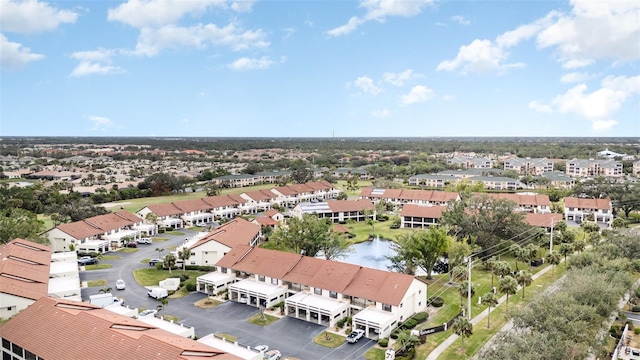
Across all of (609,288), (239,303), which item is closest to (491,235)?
(609,288)

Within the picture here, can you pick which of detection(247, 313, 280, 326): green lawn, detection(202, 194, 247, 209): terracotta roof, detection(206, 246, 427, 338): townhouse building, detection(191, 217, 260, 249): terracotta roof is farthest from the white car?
detection(202, 194, 247, 209): terracotta roof

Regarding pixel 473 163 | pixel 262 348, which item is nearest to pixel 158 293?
pixel 262 348

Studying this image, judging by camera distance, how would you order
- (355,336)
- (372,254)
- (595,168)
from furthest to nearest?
1. (595,168)
2. (372,254)
3. (355,336)

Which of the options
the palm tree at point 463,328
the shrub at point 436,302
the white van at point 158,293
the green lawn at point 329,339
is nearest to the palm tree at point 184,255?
the white van at point 158,293

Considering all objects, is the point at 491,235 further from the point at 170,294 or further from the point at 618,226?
the point at 170,294

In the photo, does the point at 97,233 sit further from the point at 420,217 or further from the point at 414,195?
the point at 414,195

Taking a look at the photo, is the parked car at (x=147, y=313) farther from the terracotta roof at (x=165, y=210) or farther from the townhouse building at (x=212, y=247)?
the terracotta roof at (x=165, y=210)
